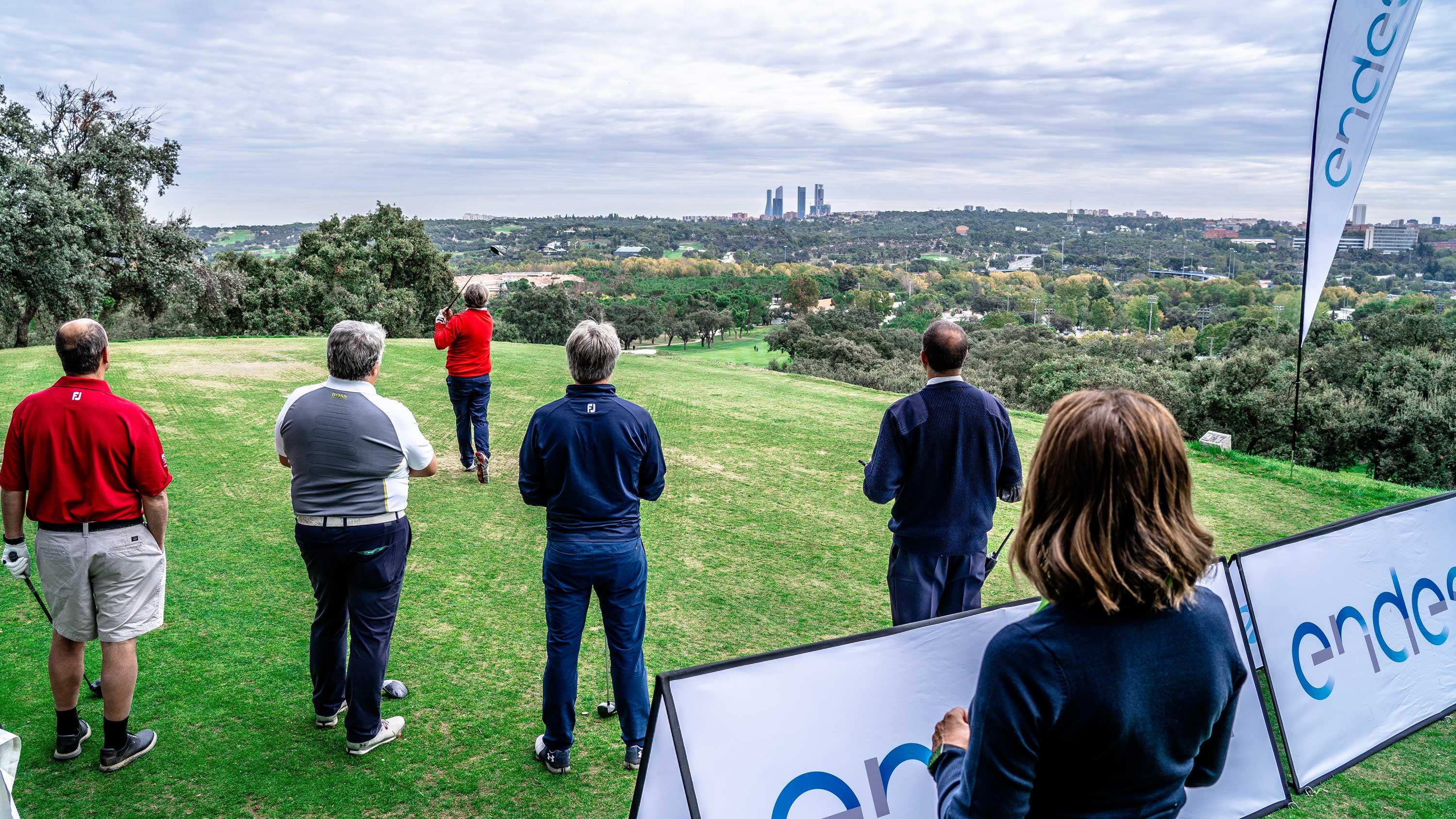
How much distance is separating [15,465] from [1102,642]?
4.50 m

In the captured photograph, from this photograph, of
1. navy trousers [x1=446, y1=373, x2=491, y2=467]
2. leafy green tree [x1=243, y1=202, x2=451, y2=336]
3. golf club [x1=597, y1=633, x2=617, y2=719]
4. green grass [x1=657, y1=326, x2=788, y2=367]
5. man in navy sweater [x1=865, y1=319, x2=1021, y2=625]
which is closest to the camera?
man in navy sweater [x1=865, y1=319, x2=1021, y2=625]

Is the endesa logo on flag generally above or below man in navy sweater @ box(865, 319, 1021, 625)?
below

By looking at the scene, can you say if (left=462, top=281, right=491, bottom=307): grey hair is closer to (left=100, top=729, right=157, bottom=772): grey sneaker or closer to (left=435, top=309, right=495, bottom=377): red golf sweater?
(left=435, top=309, right=495, bottom=377): red golf sweater

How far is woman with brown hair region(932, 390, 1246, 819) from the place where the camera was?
1.61 metres

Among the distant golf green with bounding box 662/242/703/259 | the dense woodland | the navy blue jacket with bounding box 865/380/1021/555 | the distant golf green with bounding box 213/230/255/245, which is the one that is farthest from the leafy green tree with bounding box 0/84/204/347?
the distant golf green with bounding box 662/242/703/259

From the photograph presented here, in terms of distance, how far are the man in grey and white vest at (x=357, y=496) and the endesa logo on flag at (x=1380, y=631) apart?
414 centimetres

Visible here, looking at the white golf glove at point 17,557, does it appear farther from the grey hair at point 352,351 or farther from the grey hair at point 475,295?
the grey hair at point 475,295

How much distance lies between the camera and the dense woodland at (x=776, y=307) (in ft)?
68.5

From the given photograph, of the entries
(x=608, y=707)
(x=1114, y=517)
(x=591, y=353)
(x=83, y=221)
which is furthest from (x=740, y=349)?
(x=1114, y=517)

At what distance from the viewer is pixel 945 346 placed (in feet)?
13.5

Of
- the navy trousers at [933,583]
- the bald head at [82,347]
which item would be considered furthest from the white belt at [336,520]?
the navy trousers at [933,583]

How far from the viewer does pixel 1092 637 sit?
1.63m

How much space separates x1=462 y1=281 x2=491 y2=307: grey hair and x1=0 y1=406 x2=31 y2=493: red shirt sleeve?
4.54m

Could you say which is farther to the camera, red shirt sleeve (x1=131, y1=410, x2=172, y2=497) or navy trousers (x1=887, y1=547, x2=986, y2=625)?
navy trousers (x1=887, y1=547, x2=986, y2=625)
